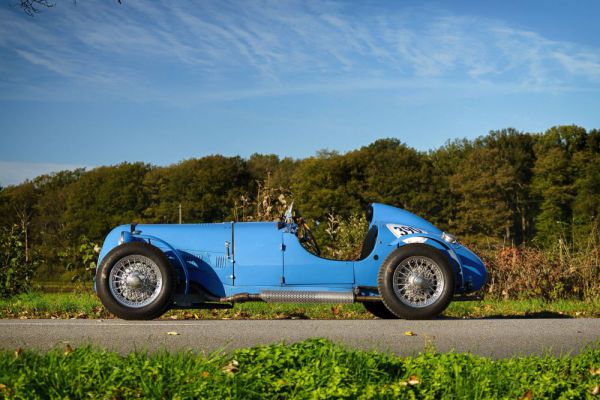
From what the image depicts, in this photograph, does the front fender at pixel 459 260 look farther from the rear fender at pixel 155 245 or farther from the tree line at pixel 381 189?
the tree line at pixel 381 189

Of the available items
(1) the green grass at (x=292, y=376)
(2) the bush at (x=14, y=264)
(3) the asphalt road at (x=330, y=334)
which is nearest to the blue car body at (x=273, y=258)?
(3) the asphalt road at (x=330, y=334)

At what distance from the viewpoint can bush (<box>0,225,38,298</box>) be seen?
45.2 ft

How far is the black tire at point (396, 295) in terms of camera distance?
882 centimetres

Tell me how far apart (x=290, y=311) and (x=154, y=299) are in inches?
101

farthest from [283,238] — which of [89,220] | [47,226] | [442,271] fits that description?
[47,226]

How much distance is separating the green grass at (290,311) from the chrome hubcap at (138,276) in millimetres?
1367

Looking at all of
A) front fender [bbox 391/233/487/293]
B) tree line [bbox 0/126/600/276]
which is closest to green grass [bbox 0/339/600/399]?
front fender [bbox 391/233/487/293]

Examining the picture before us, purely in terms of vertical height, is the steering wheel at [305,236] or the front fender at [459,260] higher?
the steering wheel at [305,236]

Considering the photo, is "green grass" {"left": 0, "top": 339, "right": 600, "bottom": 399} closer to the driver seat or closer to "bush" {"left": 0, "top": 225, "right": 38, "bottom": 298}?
the driver seat

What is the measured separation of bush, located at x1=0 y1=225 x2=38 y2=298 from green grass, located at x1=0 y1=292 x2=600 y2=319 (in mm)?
2230

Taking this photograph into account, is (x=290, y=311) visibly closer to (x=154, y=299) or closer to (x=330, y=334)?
(x=154, y=299)

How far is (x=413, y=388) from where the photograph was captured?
4973 mm

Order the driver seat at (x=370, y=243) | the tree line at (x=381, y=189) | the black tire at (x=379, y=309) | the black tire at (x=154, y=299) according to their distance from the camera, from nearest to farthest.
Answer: the black tire at (x=154, y=299)
the driver seat at (x=370, y=243)
the black tire at (x=379, y=309)
the tree line at (x=381, y=189)

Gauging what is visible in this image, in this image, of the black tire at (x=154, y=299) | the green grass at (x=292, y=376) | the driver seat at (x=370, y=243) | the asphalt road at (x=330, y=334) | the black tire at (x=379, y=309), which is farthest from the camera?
the black tire at (x=379, y=309)
